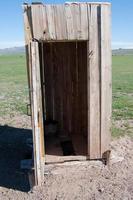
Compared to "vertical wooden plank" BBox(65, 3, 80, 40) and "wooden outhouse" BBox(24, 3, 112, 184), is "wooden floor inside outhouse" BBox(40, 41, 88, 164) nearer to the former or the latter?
"wooden outhouse" BBox(24, 3, 112, 184)

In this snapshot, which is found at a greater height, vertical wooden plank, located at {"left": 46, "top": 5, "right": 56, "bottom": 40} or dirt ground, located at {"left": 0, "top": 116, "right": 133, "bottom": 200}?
vertical wooden plank, located at {"left": 46, "top": 5, "right": 56, "bottom": 40}

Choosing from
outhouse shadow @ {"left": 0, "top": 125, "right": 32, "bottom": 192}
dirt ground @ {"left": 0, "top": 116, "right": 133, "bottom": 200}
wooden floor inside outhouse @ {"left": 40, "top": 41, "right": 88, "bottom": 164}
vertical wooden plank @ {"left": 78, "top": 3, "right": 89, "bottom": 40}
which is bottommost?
outhouse shadow @ {"left": 0, "top": 125, "right": 32, "bottom": 192}

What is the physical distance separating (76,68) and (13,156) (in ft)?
8.33

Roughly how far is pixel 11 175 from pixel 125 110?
5373 millimetres

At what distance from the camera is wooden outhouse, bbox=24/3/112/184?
16.9 feet

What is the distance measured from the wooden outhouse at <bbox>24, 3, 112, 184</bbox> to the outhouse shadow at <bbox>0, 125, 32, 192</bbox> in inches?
19.2

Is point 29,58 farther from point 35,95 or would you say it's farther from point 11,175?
point 11,175

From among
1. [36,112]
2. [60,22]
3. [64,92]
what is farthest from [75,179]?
[64,92]

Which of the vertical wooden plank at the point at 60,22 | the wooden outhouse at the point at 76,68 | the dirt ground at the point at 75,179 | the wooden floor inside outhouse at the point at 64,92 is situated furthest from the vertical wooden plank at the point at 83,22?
the dirt ground at the point at 75,179

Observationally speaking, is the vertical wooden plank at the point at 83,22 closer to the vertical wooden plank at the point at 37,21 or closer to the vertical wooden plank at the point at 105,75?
the vertical wooden plank at the point at 105,75

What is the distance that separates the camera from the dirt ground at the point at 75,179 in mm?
4949

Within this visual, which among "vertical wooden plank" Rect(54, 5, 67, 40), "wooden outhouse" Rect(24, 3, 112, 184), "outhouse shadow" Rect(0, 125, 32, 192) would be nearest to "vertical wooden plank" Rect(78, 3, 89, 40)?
"wooden outhouse" Rect(24, 3, 112, 184)

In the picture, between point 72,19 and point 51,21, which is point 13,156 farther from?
point 72,19

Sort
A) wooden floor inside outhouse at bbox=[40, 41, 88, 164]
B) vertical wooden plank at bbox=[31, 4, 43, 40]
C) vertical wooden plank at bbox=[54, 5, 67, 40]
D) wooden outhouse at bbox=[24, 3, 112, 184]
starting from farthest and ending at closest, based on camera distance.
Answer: wooden floor inside outhouse at bbox=[40, 41, 88, 164] < vertical wooden plank at bbox=[54, 5, 67, 40] < vertical wooden plank at bbox=[31, 4, 43, 40] < wooden outhouse at bbox=[24, 3, 112, 184]
